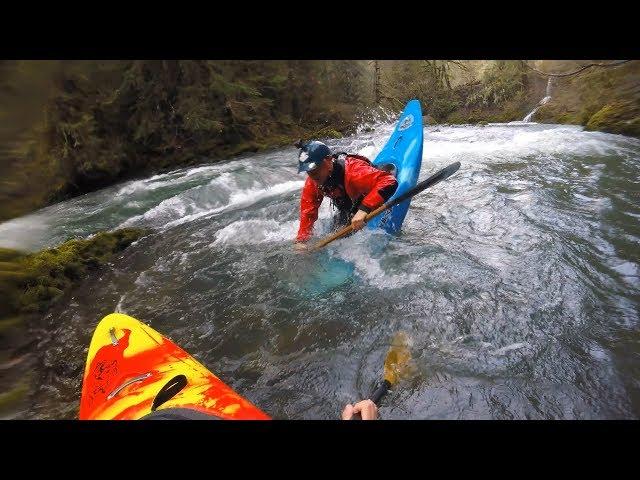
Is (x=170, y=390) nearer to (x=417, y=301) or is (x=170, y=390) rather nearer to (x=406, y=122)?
(x=417, y=301)

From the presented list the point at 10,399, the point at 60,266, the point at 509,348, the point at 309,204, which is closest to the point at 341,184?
the point at 309,204

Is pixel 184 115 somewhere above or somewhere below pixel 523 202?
above

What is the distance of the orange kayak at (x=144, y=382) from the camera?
190 centimetres

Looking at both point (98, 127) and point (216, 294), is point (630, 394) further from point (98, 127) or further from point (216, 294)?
point (98, 127)

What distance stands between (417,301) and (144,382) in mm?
2106

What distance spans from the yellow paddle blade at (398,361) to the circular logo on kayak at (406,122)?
3298 millimetres

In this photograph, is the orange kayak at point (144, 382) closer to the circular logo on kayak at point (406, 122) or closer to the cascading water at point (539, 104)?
the circular logo on kayak at point (406, 122)

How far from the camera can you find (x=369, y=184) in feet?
12.6

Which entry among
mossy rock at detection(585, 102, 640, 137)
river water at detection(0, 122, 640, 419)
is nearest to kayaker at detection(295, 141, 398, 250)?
river water at detection(0, 122, 640, 419)

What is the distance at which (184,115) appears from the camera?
9.84 m

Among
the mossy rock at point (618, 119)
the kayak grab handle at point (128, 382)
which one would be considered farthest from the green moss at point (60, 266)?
the mossy rock at point (618, 119)

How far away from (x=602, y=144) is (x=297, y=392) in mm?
7784
